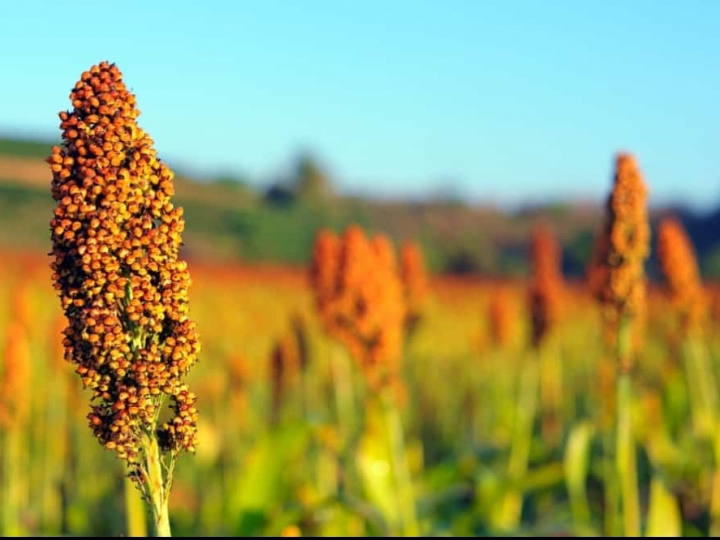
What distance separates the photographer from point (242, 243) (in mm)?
25094

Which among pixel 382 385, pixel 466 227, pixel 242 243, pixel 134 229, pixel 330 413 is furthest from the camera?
pixel 466 227

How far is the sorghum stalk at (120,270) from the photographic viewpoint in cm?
186

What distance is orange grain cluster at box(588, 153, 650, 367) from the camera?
13.4 feet

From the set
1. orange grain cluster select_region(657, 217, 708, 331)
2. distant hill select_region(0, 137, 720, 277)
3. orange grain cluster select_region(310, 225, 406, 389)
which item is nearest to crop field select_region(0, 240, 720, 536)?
orange grain cluster select_region(657, 217, 708, 331)

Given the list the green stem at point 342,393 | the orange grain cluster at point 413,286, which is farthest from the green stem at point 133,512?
the orange grain cluster at point 413,286

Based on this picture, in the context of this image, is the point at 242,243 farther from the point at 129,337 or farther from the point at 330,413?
the point at 129,337

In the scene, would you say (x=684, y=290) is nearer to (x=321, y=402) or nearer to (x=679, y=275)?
(x=679, y=275)

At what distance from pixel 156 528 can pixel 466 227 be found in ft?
102

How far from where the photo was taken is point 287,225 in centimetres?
2481

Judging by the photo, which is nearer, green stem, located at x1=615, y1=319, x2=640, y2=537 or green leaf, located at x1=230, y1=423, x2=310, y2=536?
green stem, located at x1=615, y1=319, x2=640, y2=537

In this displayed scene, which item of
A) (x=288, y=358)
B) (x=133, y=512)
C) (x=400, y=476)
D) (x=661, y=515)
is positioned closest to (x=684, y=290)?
(x=661, y=515)

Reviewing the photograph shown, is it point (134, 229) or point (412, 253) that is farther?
point (412, 253)

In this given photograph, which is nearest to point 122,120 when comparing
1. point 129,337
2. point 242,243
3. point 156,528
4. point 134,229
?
point 134,229

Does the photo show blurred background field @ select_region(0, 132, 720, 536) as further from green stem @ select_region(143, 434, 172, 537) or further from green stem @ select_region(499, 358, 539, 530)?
green stem @ select_region(143, 434, 172, 537)
